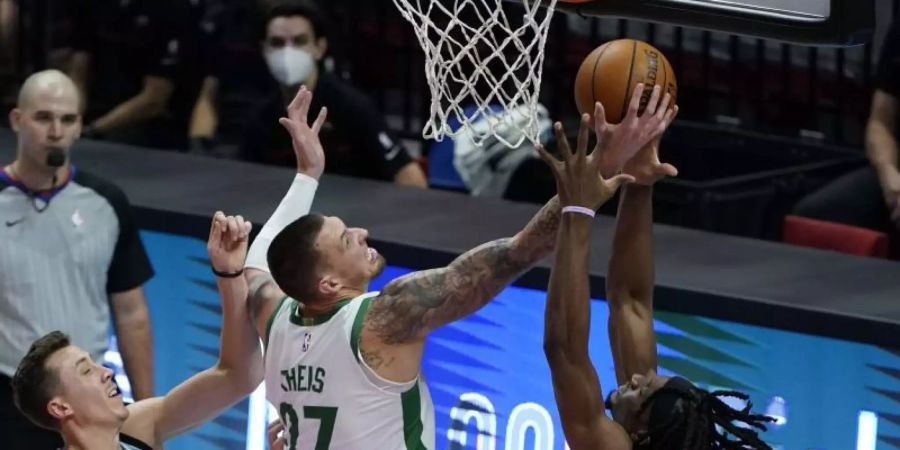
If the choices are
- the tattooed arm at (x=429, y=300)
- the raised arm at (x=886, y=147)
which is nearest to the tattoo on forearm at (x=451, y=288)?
the tattooed arm at (x=429, y=300)

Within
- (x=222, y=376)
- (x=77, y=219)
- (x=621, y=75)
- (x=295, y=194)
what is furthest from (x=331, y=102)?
(x=621, y=75)

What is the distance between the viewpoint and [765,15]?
5.15 m

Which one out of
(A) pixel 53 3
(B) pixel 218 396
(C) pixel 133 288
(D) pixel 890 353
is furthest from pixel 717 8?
(A) pixel 53 3

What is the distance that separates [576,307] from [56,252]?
286cm

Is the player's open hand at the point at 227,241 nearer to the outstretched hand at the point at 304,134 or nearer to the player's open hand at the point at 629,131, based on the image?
the outstretched hand at the point at 304,134

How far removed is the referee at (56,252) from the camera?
21.9 feet

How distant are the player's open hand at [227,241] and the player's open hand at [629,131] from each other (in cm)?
127

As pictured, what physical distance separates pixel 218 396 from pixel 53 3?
5873mm

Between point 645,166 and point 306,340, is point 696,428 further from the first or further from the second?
point 306,340

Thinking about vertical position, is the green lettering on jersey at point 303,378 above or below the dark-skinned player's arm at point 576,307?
below

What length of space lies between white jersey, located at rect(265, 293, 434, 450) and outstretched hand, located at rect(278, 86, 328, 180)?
59 cm

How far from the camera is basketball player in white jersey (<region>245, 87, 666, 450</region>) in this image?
16.2 feet

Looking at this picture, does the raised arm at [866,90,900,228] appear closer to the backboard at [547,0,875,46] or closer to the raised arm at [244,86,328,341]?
the backboard at [547,0,875,46]

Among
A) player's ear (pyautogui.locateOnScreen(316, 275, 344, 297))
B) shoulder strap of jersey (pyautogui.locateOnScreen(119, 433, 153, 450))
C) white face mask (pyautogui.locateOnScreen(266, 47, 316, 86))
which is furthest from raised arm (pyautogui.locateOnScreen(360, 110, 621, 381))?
white face mask (pyautogui.locateOnScreen(266, 47, 316, 86))
